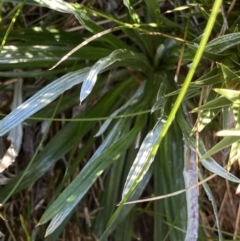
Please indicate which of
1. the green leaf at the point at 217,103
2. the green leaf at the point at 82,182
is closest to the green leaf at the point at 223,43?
the green leaf at the point at 217,103

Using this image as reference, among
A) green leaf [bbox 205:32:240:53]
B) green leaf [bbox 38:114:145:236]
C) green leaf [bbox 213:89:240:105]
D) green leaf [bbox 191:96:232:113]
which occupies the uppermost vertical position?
green leaf [bbox 205:32:240:53]

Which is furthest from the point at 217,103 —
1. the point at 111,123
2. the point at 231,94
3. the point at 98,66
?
the point at 111,123

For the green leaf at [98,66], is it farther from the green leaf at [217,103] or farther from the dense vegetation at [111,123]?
the green leaf at [217,103]

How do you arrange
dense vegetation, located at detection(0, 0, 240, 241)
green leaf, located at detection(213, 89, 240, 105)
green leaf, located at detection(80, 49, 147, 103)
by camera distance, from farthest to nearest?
dense vegetation, located at detection(0, 0, 240, 241) → green leaf, located at detection(80, 49, 147, 103) → green leaf, located at detection(213, 89, 240, 105)

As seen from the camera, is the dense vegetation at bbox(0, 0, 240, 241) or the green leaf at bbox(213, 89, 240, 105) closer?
the green leaf at bbox(213, 89, 240, 105)

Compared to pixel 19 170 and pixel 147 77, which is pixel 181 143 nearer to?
pixel 147 77

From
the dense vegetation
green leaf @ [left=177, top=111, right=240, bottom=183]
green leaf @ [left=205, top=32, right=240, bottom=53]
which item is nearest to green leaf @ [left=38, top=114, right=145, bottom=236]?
the dense vegetation

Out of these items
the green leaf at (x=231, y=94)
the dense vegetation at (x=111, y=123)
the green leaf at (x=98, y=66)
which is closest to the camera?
the green leaf at (x=231, y=94)

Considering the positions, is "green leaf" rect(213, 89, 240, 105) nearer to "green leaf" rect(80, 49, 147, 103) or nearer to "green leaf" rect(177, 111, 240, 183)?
"green leaf" rect(177, 111, 240, 183)
